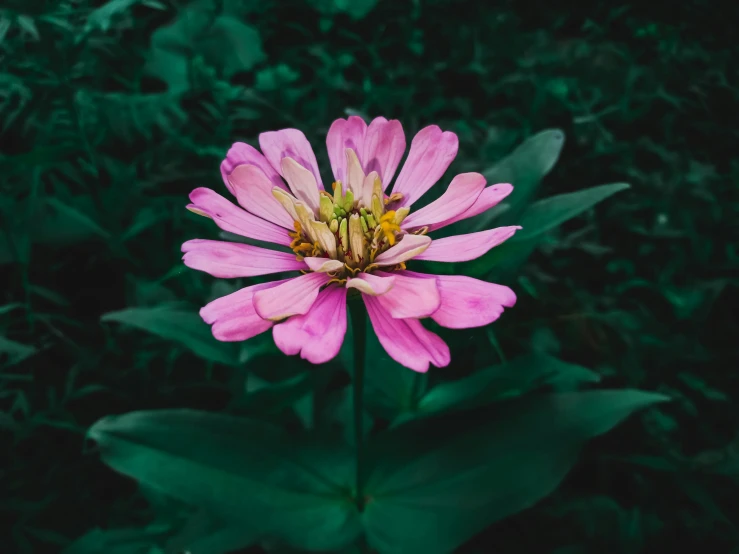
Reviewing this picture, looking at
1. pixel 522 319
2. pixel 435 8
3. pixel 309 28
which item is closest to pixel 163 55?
pixel 309 28

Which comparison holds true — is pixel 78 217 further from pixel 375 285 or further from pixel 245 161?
pixel 375 285

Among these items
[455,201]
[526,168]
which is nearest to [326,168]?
[526,168]

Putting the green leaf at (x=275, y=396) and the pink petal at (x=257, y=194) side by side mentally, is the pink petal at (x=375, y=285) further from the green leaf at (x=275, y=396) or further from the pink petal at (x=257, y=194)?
the green leaf at (x=275, y=396)

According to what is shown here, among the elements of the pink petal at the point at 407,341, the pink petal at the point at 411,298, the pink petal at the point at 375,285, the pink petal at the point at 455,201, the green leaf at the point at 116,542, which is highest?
the pink petal at the point at 455,201

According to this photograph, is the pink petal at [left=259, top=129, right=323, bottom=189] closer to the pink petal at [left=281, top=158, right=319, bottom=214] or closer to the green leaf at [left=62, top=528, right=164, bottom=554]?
the pink petal at [left=281, top=158, right=319, bottom=214]

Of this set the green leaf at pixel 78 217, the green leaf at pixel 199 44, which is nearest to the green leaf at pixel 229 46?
the green leaf at pixel 199 44
